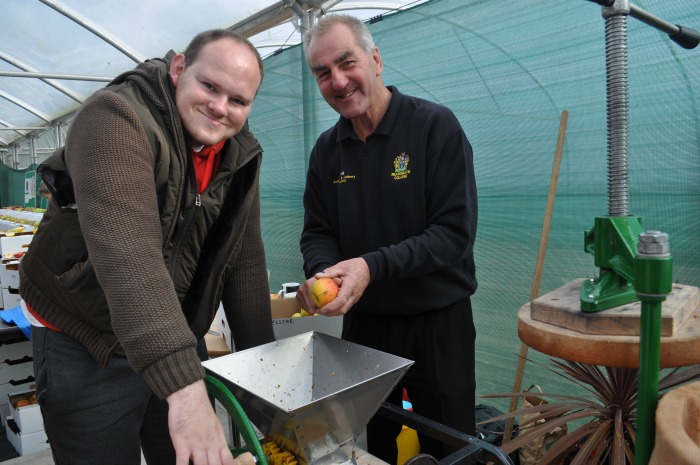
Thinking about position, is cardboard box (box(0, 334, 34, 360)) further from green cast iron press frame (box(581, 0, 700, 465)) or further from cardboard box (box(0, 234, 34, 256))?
green cast iron press frame (box(581, 0, 700, 465))

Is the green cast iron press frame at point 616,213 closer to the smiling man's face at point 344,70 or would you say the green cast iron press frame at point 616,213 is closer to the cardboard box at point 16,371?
the smiling man's face at point 344,70

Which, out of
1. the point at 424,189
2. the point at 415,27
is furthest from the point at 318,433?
the point at 415,27

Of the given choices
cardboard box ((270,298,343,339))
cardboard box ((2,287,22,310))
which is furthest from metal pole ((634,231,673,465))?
cardboard box ((2,287,22,310))

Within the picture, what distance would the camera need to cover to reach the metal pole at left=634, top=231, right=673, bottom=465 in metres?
0.68

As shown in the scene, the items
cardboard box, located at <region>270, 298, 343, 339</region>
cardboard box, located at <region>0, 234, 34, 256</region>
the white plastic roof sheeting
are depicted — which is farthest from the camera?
the white plastic roof sheeting

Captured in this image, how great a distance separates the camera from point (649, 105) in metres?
2.24

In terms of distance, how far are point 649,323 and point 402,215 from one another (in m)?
1.12

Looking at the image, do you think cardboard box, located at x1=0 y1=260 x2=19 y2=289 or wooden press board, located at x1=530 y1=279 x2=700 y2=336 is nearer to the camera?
wooden press board, located at x1=530 y1=279 x2=700 y2=336

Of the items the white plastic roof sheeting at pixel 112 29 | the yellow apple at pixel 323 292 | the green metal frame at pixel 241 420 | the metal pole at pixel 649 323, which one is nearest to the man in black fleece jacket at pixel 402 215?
the yellow apple at pixel 323 292

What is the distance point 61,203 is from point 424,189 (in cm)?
110

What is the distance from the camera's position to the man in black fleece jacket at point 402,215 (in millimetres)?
1752

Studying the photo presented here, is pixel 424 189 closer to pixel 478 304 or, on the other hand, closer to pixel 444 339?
pixel 444 339

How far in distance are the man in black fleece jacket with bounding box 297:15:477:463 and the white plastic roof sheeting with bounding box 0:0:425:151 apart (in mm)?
2018

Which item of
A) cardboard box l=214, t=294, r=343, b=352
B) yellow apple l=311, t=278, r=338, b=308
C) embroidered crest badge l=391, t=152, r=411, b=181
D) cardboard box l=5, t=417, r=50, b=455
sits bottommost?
cardboard box l=5, t=417, r=50, b=455
